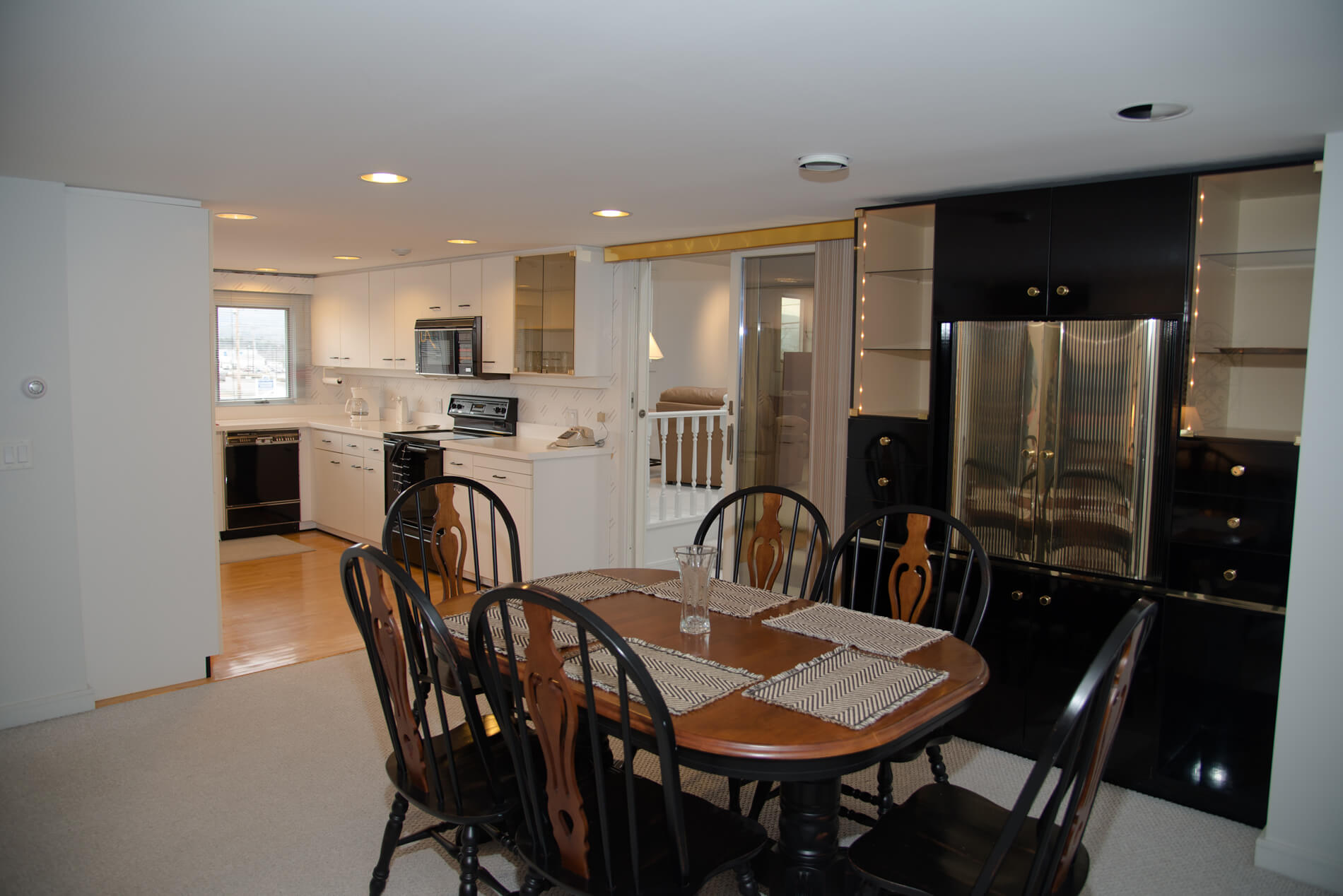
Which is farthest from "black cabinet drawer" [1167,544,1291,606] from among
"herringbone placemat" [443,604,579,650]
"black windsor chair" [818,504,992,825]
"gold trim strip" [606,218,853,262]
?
"herringbone placemat" [443,604,579,650]

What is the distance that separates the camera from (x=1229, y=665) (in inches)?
113

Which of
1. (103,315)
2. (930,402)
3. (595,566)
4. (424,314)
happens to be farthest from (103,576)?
(930,402)

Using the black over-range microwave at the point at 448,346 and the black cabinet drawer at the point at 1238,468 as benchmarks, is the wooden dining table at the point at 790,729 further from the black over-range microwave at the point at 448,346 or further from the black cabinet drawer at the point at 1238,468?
the black over-range microwave at the point at 448,346

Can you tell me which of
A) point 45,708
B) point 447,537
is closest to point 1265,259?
point 447,537

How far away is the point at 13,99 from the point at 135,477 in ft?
6.08

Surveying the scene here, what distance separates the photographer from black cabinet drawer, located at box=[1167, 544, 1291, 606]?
109 inches

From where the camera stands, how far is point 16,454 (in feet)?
11.2

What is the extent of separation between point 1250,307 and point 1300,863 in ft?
5.76

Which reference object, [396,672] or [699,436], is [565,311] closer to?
[699,436]

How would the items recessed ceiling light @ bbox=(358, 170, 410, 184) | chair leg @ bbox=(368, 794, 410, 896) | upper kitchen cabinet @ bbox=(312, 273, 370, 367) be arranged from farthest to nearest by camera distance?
upper kitchen cabinet @ bbox=(312, 273, 370, 367) < recessed ceiling light @ bbox=(358, 170, 410, 184) < chair leg @ bbox=(368, 794, 410, 896)

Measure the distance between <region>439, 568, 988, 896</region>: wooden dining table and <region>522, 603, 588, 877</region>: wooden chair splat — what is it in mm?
138

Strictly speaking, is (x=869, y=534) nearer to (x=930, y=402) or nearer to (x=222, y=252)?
(x=930, y=402)

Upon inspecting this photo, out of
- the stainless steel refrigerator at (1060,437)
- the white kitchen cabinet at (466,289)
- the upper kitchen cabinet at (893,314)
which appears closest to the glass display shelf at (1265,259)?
the stainless steel refrigerator at (1060,437)

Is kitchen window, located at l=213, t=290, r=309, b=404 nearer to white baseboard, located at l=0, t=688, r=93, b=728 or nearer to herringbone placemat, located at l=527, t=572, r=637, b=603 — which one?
white baseboard, located at l=0, t=688, r=93, b=728
